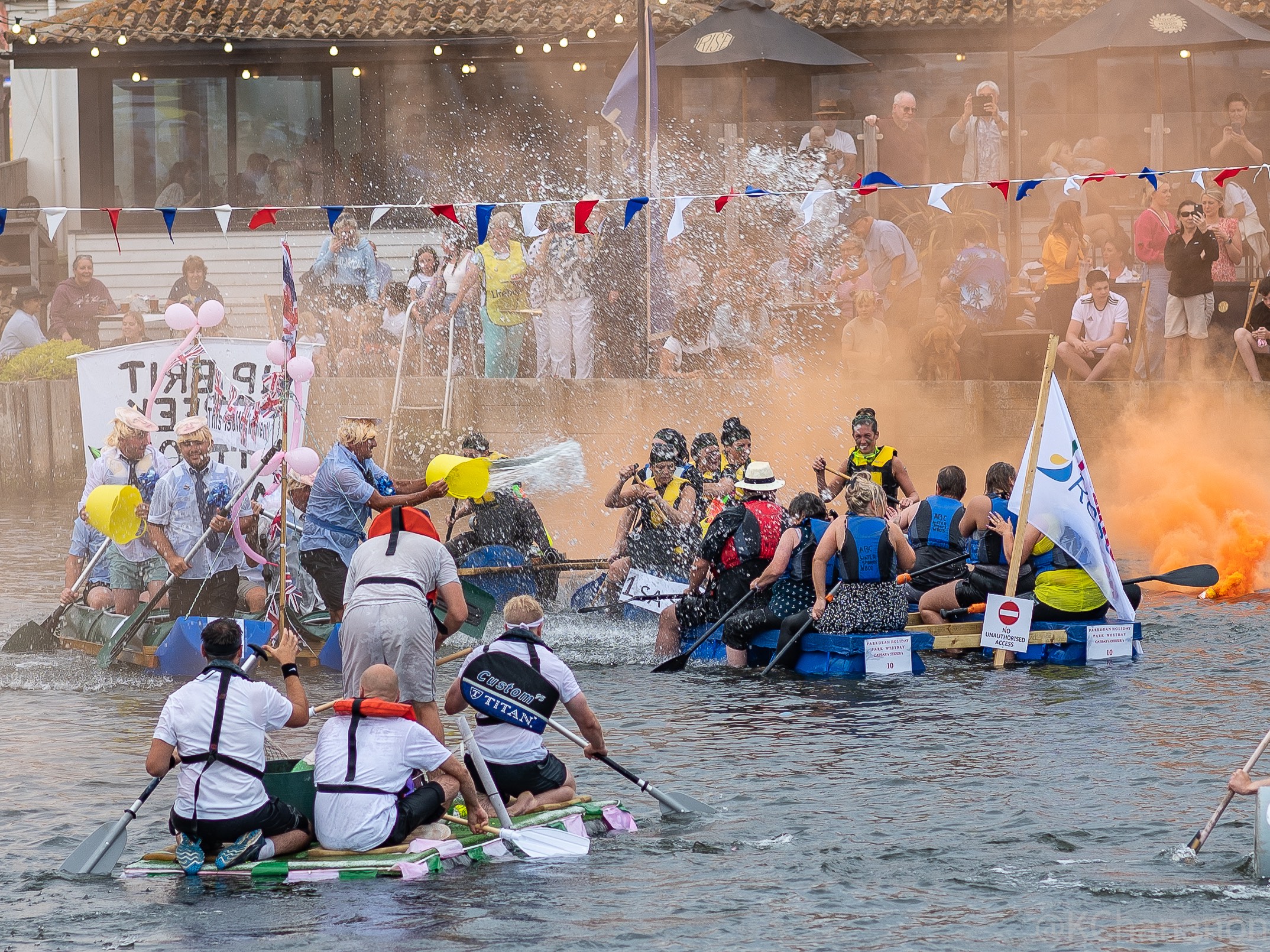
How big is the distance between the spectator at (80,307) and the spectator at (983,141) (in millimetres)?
11449

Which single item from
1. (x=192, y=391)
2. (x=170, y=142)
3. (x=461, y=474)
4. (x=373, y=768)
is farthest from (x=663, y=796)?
(x=170, y=142)

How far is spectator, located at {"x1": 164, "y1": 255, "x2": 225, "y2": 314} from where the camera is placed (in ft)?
77.0

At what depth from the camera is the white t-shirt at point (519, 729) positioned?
30.1 feet

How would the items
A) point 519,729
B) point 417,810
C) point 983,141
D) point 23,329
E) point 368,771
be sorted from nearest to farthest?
point 368,771
point 417,810
point 519,729
point 983,141
point 23,329

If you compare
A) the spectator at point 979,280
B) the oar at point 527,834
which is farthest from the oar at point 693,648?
the spectator at point 979,280

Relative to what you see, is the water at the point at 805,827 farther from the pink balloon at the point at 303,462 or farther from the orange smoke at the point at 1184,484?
the orange smoke at the point at 1184,484

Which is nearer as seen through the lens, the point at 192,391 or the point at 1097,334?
the point at 192,391

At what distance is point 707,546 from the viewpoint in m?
14.0

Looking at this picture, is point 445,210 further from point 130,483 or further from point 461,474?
point 461,474

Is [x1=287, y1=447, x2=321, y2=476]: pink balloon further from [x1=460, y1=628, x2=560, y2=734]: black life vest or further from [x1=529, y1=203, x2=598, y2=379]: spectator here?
[x1=529, y1=203, x2=598, y2=379]: spectator

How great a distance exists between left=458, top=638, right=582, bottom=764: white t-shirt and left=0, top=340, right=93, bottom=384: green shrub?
16879mm

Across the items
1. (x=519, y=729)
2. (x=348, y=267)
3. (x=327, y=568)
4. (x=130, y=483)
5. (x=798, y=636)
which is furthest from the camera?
(x=348, y=267)

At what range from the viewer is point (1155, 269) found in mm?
21391

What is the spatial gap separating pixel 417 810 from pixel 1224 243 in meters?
15.1
